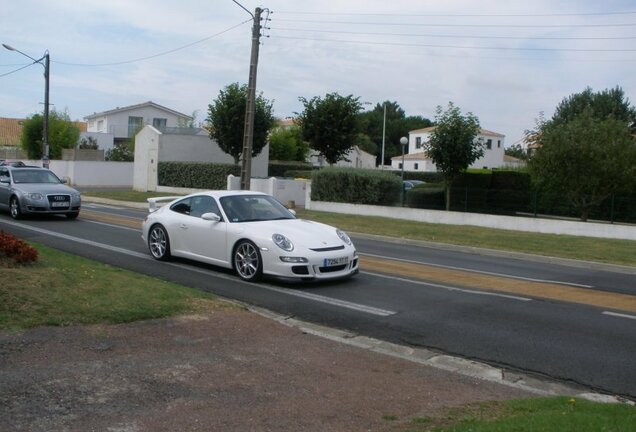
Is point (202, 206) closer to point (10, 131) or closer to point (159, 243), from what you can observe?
point (159, 243)

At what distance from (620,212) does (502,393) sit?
759 inches

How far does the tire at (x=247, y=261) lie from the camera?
34.2ft

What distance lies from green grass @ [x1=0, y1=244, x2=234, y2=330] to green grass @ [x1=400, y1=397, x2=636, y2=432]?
375 cm

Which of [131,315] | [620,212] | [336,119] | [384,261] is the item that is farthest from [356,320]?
[336,119]

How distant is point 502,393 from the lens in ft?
19.1

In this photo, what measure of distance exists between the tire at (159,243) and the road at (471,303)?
21 centimetres

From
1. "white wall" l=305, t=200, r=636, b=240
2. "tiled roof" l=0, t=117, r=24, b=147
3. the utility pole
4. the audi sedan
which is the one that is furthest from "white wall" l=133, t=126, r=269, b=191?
"tiled roof" l=0, t=117, r=24, b=147

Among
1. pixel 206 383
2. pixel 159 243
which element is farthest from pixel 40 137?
pixel 206 383

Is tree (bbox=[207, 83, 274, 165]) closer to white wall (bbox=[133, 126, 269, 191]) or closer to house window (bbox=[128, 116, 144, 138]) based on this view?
white wall (bbox=[133, 126, 269, 191])

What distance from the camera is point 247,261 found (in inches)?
418

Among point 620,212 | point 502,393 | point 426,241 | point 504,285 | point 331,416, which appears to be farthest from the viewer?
point 620,212

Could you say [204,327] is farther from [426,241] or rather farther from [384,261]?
[426,241]

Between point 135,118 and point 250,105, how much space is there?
55.5 m

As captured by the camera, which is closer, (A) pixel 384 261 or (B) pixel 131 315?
(B) pixel 131 315
